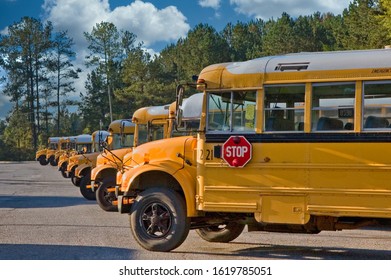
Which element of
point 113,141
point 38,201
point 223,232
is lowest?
point 38,201

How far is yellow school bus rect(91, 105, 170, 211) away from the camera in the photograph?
15.4m

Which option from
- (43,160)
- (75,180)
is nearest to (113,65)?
(43,160)

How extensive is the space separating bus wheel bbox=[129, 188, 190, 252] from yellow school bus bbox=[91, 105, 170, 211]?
5583 mm

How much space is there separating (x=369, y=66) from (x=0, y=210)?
10.8 meters

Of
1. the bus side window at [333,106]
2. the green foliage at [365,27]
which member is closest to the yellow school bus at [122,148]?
the bus side window at [333,106]

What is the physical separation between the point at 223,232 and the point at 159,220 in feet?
4.96

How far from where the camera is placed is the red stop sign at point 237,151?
8492 millimetres

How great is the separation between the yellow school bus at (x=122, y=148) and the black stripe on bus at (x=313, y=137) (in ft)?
20.8

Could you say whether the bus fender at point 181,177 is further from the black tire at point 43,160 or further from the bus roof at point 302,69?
the black tire at point 43,160

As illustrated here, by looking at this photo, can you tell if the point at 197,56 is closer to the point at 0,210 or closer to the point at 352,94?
the point at 0,210

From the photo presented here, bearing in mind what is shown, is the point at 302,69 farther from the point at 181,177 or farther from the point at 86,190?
the point at 86,190

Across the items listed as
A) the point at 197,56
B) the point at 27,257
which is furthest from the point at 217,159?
the point at 197,56

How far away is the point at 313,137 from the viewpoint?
816 cm

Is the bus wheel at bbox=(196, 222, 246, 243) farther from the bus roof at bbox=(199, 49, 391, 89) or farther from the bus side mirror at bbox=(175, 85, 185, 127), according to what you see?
the bus roof at bbox=(199, 49, 391, 89)
